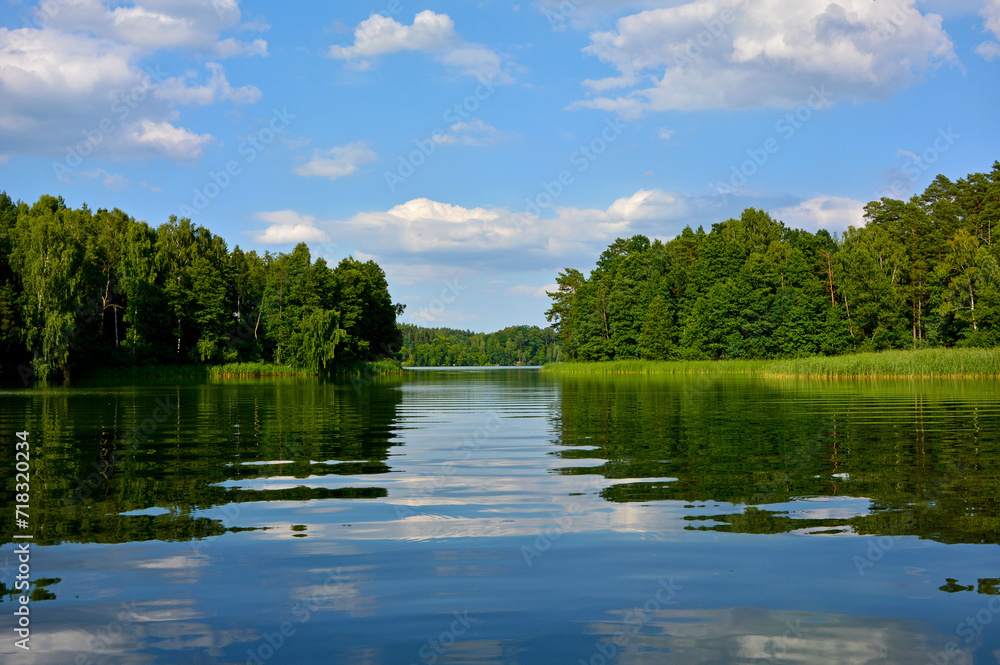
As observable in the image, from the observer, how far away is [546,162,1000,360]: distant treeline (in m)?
92.2

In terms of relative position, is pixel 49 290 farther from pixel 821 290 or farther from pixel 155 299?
pixel 821 290

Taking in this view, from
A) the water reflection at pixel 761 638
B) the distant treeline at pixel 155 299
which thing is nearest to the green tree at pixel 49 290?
the distant treeline at pixel 155 299

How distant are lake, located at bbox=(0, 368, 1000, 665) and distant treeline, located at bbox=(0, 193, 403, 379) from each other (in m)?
62.3

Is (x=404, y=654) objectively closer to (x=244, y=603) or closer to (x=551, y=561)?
(x=244, y=603)

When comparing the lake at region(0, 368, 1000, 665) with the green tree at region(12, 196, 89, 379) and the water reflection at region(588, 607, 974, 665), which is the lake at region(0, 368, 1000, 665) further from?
the green tree at region(12, 196, 89, 379)

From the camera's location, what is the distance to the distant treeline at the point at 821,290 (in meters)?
92.2

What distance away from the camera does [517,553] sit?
8539 mm

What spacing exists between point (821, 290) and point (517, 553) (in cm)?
10546

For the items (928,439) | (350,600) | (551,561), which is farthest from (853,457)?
(350,600)

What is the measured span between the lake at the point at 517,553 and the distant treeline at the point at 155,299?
2451 inches

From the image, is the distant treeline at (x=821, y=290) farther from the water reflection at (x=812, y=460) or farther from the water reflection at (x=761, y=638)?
the water reflection at (x=761, y=638)

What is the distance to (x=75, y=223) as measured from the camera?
301ft

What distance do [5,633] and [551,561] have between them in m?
5.10

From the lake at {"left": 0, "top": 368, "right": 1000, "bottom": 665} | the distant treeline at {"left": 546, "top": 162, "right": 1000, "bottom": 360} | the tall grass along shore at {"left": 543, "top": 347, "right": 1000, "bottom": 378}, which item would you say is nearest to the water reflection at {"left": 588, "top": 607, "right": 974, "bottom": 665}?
the lake at {"left": 0, "top": 368, "right": 1000, "bottom": 665}
